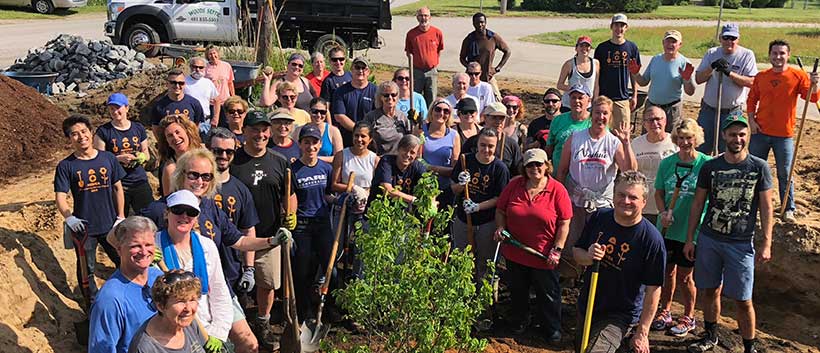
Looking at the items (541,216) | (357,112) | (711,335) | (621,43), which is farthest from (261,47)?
(711,335)

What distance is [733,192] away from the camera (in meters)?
6.11

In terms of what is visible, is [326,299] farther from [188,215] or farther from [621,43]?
[621,43]

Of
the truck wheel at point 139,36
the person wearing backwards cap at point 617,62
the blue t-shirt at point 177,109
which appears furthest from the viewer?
the truck wheel at point 139,36

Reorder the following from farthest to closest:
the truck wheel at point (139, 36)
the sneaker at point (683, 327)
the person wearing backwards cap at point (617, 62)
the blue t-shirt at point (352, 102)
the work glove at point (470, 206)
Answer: the truck wheel at point (139, 36), the person wearing backwards cap at point (617, 62), the blue t-shirt at point (352, 102), the sneaker at point (683, 327), the work glove at point (470, 206)

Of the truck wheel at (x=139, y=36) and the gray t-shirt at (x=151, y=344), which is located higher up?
the truck wheel at (x=139, y=36)

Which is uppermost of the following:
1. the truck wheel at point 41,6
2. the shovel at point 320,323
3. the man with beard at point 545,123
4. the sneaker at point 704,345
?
the truck wheel at point 41,6

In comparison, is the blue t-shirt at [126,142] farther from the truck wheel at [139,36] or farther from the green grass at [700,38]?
the green grass at [700,38]

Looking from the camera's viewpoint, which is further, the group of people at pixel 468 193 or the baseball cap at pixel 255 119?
the baseball cap at pixel 255 119

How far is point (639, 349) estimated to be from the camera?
5.27 meters

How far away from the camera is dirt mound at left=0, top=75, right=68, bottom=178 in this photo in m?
10.3

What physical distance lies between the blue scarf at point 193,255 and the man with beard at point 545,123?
4246 millimetres

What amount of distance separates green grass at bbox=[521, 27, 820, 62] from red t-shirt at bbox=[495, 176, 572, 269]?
19507 millimetres

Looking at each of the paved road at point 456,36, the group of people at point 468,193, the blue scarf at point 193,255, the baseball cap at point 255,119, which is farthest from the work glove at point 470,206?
the paved road at point 456,36

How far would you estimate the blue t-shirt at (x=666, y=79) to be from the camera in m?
9.17
